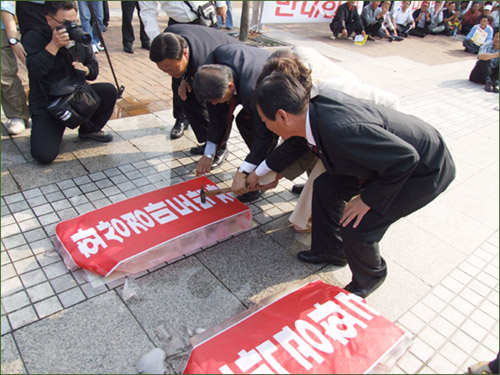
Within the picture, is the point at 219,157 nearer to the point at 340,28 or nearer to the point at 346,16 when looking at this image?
the point at 340,28

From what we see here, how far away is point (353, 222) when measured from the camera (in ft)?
7.10

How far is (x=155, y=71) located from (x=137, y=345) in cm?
476

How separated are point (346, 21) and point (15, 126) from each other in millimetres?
9017

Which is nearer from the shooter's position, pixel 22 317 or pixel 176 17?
pixel 22 317

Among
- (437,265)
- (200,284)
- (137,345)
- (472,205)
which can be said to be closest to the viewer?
(137,345)

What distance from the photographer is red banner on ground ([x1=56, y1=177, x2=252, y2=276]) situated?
236 centimetres

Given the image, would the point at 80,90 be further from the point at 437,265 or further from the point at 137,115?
the point at 437,265

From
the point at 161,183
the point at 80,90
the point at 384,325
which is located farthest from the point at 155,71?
the point at 384,325

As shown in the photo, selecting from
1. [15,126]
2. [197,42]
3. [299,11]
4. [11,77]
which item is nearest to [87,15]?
[11,77]

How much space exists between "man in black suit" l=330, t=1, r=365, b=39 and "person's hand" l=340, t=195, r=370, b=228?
896 centimetres

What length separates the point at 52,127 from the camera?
11.0ft

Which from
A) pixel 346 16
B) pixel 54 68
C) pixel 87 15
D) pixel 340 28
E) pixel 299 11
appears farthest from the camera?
pixel 346 16

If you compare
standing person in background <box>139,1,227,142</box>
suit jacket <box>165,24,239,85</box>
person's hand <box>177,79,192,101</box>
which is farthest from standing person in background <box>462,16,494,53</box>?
person's hand <box>177,79,192,101</box>

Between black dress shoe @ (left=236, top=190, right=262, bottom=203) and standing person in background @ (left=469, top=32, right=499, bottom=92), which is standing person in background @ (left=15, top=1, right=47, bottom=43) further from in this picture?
standing person in background @ (left=469, top=32, right=499, bottom=92)
